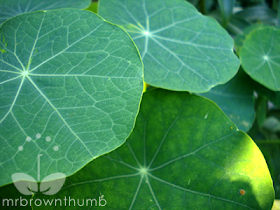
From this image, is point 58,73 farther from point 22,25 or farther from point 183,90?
point 183,90

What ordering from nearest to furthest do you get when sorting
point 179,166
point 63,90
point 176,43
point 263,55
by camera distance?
point 63,90 < point 179,166 < point 176,43 < point 263,55

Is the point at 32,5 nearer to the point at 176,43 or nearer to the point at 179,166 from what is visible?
the point at 176,43

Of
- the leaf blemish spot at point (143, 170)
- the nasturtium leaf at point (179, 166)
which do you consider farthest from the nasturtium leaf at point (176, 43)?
the leaf blemish spot at point (143, 170)

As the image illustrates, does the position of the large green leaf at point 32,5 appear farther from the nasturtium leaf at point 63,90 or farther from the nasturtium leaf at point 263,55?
the nasturtium leaf at point 263,55

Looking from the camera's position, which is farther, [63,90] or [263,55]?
[263,55]

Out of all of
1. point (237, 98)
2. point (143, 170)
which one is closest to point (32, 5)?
point (143, 170)
